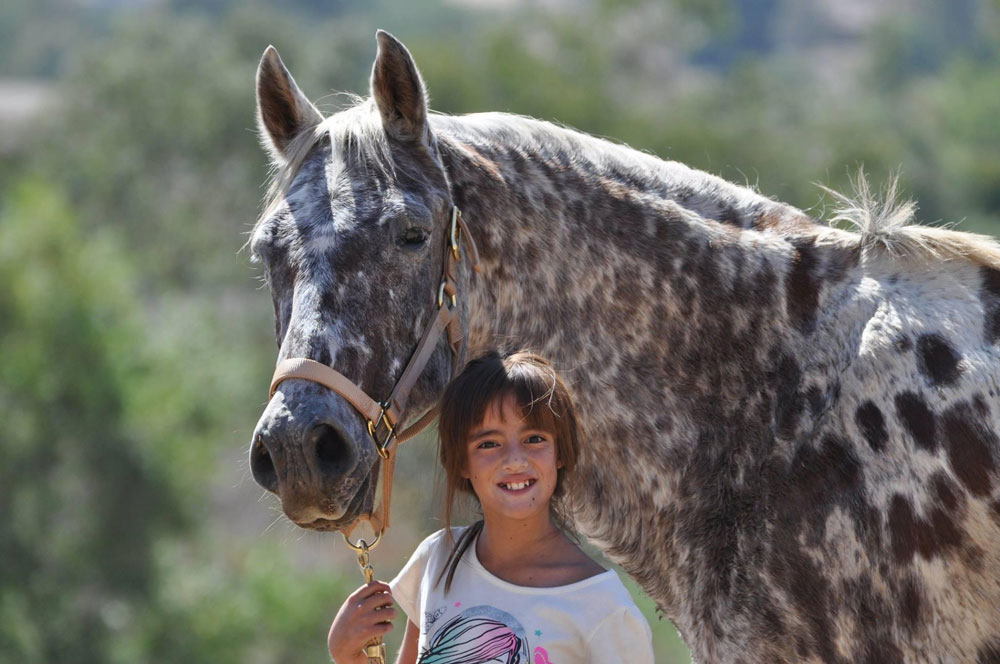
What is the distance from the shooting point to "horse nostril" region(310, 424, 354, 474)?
359 cm

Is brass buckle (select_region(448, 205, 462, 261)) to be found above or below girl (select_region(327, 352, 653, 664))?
above

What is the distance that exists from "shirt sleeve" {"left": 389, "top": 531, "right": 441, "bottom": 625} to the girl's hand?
0.34 ft

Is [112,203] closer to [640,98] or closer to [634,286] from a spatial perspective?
[640,98]

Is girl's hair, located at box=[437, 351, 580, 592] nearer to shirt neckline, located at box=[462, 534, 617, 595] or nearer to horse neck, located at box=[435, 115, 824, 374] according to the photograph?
shirt neckline, located at box=[462, 534, 617, 595]

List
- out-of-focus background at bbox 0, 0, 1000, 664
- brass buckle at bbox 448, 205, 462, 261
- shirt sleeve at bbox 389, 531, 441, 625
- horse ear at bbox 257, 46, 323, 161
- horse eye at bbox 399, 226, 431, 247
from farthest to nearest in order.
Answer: out-of-focus background at bbox 0, 0, 1000, 664 < horse ear at bbox 257, 46, 323, 161 < brass buckle at bbox 448, 205, 462, 261 < horse eye at bbox 399, 226, 431, 247 < shirt sleeve at bbox 389, 531, 441, 625

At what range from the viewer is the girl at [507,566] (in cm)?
335

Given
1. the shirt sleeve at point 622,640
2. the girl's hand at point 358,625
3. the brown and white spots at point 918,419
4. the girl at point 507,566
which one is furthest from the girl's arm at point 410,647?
the brown and white spots at point 918,419

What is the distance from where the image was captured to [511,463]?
3.51m

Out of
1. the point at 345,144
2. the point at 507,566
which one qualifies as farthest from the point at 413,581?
the point at 345,144

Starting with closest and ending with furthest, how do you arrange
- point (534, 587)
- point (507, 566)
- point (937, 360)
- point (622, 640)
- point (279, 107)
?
point (622, 640) → point (534, 587) → point (507, 566) → point (937, 360) → point (279, 107)

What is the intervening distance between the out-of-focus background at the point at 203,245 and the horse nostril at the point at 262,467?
39 cm

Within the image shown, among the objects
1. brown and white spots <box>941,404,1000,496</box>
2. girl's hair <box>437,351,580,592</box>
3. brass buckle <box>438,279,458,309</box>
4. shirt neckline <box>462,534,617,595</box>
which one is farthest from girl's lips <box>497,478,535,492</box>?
brown and white spots <box>941,404,1000,496</box>

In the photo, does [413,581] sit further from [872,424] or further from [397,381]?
[872,424]

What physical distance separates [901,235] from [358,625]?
1997mm
